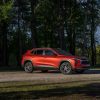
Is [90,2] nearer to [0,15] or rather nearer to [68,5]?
[68,5]

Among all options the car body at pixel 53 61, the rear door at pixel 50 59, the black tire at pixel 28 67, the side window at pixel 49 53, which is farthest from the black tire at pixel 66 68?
the black tire at pixel 28 67

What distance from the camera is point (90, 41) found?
7306 cm

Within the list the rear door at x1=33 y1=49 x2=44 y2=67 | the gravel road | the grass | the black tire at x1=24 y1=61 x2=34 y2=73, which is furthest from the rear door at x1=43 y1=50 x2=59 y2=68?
the grass

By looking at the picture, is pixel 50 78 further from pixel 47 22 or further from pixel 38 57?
pixel 47 22

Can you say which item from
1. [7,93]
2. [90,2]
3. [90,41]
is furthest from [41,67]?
[90,41]

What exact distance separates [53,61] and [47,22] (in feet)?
89.8

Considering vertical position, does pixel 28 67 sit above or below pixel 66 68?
above

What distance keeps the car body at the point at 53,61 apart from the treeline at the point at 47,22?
56.6 feet

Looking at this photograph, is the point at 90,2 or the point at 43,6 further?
the point at 90,2

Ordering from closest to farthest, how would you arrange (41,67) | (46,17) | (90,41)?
(41,67), (46,17), (90,41)

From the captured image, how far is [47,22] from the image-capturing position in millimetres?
55312

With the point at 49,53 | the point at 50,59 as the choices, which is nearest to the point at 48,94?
the point at 50,59

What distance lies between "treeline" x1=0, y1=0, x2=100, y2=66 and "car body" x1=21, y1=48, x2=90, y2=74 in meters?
17.2

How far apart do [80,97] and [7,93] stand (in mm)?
2798
